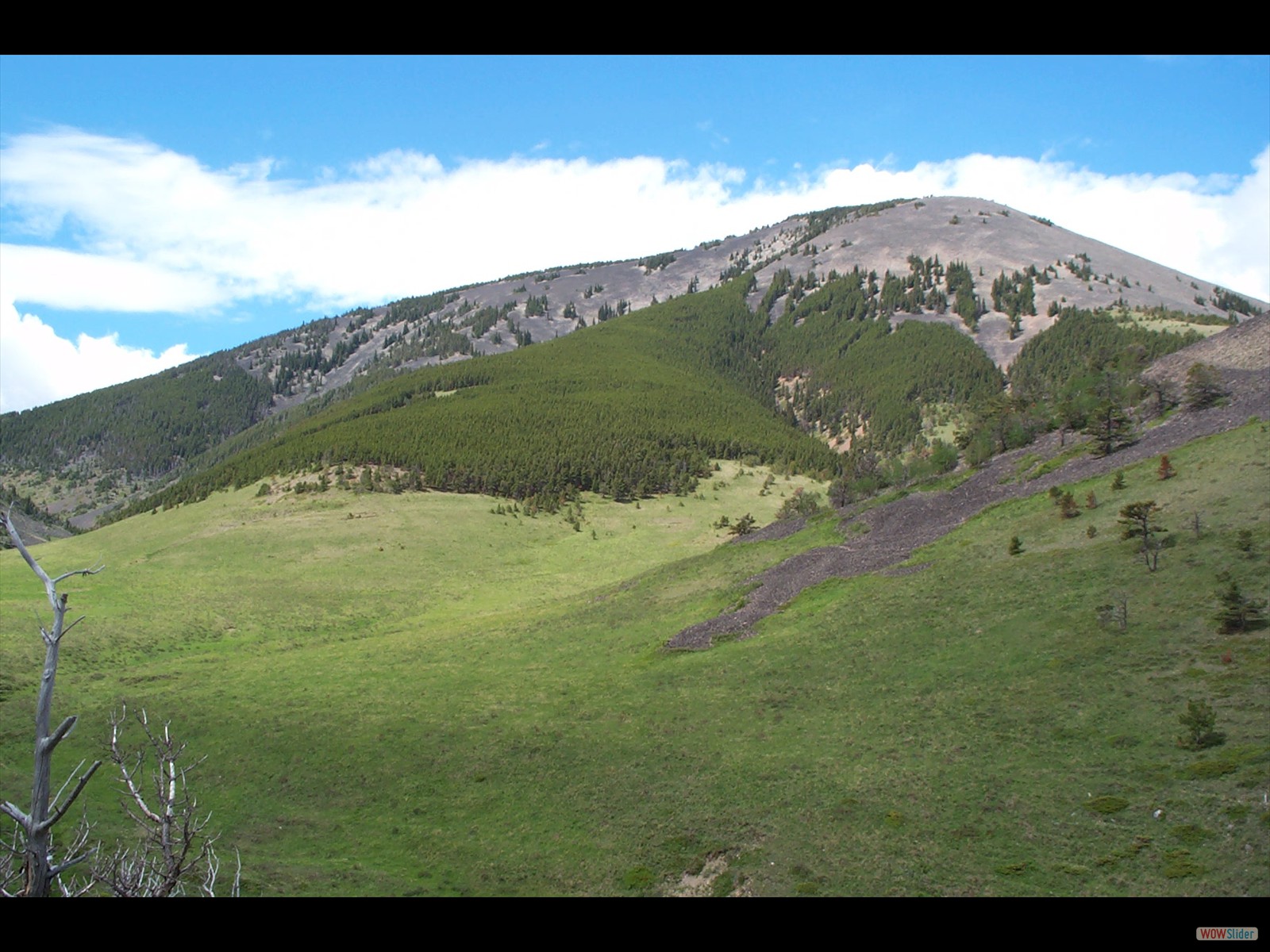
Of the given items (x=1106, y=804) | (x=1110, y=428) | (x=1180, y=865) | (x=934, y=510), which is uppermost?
(x=1110, y=428)

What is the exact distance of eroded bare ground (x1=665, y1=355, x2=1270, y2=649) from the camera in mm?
45500

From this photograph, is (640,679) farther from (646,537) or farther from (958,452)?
(646,537)

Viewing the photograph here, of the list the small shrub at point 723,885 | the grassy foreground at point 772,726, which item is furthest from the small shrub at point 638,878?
the small shrub at point 723,885

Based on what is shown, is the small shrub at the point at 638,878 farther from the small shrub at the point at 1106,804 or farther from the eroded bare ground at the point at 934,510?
the eroded bare ground at the point at 934,510

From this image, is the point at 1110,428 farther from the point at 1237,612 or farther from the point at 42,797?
the point at 42,797

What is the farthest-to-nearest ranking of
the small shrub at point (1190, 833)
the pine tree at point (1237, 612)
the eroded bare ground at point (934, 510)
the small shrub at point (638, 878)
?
the eroded bare ground at point (934, 510), the pine tree at point (1237, 612), the small shrub at point (638, 878), the small shrub at point (1190, 833)

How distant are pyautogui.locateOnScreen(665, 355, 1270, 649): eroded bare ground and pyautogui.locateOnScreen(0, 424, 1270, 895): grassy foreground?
7.06ft

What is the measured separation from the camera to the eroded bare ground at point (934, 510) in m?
45.5

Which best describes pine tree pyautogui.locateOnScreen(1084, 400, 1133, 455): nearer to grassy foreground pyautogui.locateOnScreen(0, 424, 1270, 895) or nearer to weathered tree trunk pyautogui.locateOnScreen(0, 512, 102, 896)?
grassy foreground pyautogui.locateOnScreen(0, 424, 1270, 895)

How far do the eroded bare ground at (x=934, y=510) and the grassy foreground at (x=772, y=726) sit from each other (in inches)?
84.7

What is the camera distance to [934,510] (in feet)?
179

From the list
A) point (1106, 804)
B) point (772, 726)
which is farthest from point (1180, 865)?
point (772, 726)

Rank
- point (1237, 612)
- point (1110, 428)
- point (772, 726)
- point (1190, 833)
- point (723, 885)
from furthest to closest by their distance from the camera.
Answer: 1. point (1110, 428)
2. point (772, 726)
3. point (1237, 612)
4. point (723, 885)
5. point (1190, 833)

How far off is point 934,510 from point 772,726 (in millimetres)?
28983
